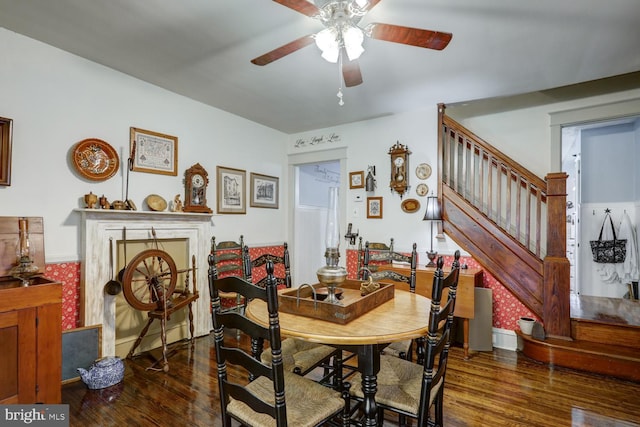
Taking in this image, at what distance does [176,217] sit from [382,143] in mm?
2638

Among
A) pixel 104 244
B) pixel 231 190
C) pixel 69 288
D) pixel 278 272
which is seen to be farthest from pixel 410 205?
pixel 69 288

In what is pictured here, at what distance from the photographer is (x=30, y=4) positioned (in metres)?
2.07

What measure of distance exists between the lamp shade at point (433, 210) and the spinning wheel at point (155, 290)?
2574mm

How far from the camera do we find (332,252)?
1.68 meters

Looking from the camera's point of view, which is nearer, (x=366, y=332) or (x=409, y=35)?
(x=366, y=332)

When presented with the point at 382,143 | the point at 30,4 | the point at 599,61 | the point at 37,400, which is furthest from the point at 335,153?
the point at 37,400

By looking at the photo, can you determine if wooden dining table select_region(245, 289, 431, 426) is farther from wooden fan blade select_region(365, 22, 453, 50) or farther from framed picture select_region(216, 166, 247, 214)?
framed picture select_region(216, 166, 247, 214)

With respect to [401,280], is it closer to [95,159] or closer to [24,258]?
[24,258]

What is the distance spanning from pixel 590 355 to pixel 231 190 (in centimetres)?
396

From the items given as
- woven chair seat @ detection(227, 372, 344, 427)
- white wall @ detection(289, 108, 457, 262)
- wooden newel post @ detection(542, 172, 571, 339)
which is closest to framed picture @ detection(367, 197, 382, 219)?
white wall @ detection(289, 108, 457, 262)

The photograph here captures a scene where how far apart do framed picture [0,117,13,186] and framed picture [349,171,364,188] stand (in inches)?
134

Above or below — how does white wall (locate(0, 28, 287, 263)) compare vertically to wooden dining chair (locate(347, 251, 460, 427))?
above

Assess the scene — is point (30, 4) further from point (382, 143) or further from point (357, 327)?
point (382, 143)

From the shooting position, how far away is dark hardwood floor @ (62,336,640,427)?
208 cm
